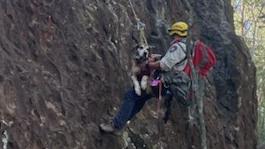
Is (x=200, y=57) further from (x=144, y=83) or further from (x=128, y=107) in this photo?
(x=128, y=107)

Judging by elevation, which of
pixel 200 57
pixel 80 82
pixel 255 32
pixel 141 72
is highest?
pixel 200 57

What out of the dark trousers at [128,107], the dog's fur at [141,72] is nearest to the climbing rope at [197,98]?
the dog's fur at [141,72]

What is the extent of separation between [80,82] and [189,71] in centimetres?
170

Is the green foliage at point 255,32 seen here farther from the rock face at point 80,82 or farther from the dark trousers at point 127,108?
the dark trousers at point 127,108

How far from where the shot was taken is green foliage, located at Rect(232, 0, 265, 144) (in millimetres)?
30106

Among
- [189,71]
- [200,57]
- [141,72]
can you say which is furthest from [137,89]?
[200,57]

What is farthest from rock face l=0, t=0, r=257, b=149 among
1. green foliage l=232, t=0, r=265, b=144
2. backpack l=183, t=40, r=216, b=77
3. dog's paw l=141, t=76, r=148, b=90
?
green foliage l=232, t=0, r=265, b=144

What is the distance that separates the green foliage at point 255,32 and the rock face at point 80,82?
16.6 meters

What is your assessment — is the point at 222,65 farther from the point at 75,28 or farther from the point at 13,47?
the point at 13,47

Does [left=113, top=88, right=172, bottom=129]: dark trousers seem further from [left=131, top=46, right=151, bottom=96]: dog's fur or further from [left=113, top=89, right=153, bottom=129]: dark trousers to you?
[left=131, top=46, right=151, bottom=96]: dog's fur

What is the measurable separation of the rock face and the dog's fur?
860 millimetres

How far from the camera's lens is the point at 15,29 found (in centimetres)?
834

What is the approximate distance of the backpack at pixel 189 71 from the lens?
8750 millimetres

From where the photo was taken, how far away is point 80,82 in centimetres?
907
